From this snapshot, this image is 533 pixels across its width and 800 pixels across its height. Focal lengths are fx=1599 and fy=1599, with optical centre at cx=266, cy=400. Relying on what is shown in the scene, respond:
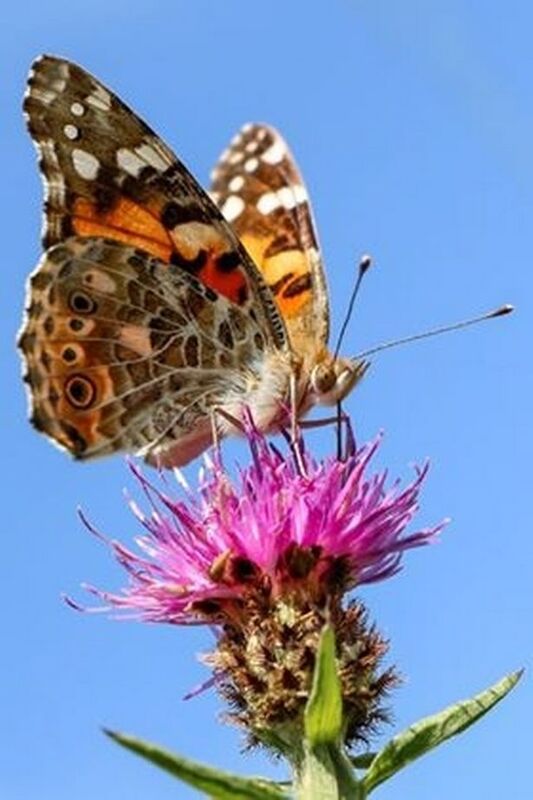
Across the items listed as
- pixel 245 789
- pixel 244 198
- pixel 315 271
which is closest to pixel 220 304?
pixel 315 271

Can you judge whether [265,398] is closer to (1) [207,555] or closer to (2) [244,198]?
(1) [207,555]

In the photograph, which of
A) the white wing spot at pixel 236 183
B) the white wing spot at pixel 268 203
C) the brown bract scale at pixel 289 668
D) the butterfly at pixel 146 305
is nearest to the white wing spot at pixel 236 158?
the white wing spot at pixel 236 183

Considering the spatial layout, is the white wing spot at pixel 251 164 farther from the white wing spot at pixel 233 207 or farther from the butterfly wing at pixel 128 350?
the butterfly wing at pixel 128 350

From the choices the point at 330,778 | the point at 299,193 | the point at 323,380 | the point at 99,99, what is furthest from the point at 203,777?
the point at 299,193

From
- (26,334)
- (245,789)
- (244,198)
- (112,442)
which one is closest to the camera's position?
(245,789)

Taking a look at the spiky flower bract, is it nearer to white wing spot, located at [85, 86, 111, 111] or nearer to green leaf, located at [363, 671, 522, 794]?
green leaf, located at [363, 671, 522, 794]
